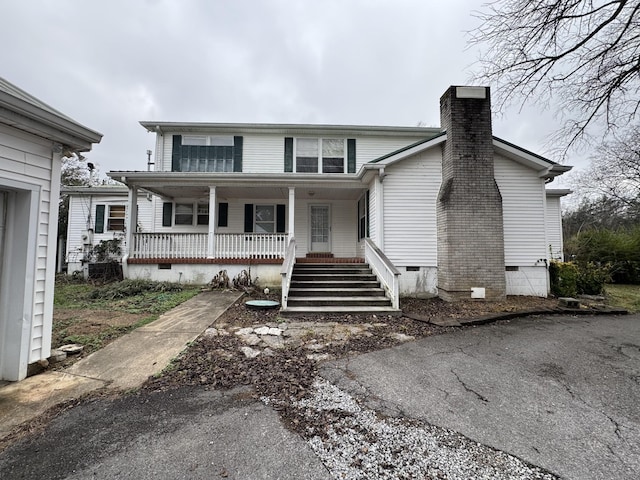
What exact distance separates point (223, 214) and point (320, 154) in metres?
4.68

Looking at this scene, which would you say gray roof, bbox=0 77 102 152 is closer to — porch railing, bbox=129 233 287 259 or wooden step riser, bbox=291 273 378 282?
wooden step riser, bbox=291 273 378 282

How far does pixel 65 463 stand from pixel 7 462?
16.5 inches

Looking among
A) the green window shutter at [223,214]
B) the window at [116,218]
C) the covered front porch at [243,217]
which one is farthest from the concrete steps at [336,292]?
the window at [116,218]

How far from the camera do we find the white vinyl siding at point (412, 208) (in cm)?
788

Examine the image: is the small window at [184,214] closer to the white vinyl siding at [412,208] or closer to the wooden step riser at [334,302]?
the wooden step riser at [334,302]

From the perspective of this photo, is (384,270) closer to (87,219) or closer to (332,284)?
(332,284)

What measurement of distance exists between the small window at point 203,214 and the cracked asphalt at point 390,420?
9116 mm

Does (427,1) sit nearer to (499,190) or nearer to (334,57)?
(499,190)

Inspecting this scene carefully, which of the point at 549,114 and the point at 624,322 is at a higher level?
the point at 549,114

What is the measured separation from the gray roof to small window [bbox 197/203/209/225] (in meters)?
7.50

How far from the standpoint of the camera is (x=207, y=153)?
1112 cm

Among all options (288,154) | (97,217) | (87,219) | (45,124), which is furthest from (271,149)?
(87,219)

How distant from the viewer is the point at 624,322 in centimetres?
582

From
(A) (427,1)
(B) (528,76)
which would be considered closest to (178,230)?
(A) (427,1)
